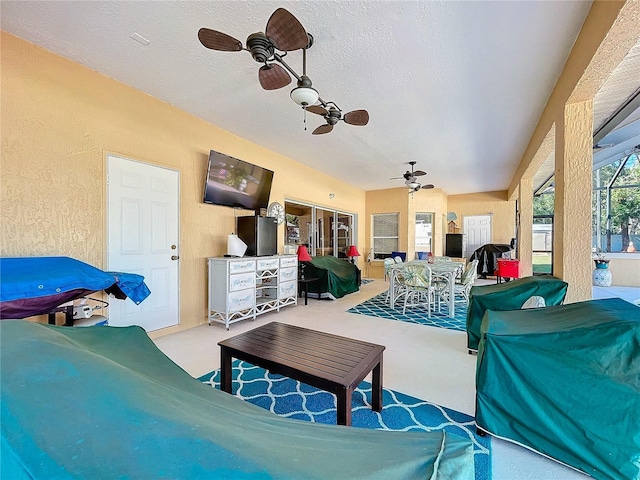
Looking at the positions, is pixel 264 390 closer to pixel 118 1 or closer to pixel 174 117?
pixel 118 1

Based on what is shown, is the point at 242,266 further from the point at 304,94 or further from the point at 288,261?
the point at 304,94

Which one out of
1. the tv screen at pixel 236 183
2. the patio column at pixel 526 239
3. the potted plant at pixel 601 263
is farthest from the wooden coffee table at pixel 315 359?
the potted plant at pixel 601 263

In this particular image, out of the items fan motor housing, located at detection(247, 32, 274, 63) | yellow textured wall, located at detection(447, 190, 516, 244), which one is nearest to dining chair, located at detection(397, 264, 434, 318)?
fan motor housing, located at detection(247, 32, 274, 63)

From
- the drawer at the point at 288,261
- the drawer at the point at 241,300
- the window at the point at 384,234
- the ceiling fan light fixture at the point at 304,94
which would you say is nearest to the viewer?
the ceiling fan light fixture at the point at 304,94

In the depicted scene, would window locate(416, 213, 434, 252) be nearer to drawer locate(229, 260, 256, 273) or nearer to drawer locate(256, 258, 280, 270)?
drawer locate(256, 258, 280, 270)

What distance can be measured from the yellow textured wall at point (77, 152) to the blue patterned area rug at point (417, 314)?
275 centimetres

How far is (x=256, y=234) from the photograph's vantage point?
4.45 m

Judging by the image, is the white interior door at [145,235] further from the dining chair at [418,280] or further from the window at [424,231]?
the window at [424,231]

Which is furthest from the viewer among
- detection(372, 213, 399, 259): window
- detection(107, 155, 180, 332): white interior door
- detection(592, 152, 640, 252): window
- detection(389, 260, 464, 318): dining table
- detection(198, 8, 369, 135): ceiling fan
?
detection(372, 213, 399, 259): window

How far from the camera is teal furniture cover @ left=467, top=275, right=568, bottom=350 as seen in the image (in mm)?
2557

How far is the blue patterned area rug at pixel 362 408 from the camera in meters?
1.88

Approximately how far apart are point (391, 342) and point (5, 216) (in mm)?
3973

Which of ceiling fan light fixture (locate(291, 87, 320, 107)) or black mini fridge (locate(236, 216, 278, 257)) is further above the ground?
ceiling fan light fixture (locate(291, 87, 320, 107))

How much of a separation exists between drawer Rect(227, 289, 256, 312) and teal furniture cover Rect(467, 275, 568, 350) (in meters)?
2.92
